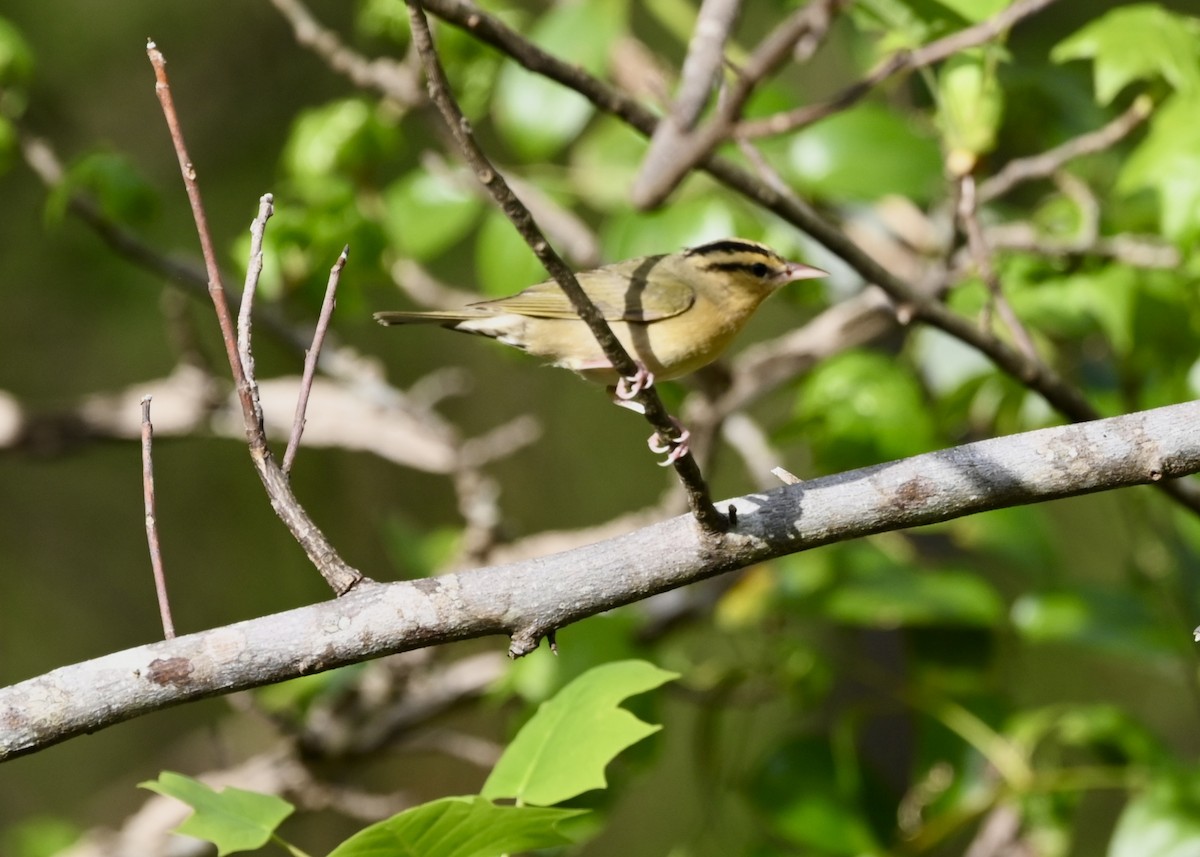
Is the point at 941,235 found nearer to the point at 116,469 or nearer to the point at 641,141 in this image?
the point at 641,141

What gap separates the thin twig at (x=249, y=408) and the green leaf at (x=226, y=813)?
0.83 feet

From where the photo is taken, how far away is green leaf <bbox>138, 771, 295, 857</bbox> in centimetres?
133

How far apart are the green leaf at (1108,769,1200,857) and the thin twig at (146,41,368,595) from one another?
6.17ft

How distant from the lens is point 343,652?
54.1 inches

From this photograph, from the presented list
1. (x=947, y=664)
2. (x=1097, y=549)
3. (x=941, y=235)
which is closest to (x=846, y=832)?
(x=947, y=664)

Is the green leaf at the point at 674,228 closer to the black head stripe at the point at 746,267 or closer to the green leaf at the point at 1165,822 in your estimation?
the black head stripe at the point at 746,267

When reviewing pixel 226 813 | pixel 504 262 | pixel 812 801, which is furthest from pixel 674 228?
pixel 226 813

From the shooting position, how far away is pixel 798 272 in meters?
2.76

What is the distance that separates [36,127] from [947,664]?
3891 mm

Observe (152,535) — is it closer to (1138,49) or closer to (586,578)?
(586,578)

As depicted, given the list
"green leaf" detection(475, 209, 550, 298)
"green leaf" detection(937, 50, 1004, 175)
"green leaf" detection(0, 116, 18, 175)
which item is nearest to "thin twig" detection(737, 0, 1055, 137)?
"green leaf" detection(937, 50, 1004, 175)

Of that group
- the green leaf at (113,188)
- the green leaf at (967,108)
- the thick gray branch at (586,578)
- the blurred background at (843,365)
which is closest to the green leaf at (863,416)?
the blurred background at (843,365)

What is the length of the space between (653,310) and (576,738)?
1.38 m

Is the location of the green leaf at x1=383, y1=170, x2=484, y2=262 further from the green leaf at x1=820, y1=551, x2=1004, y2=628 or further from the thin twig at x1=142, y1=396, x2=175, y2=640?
the thin twig at x1=142, y1=396, x2=175, y2=640
